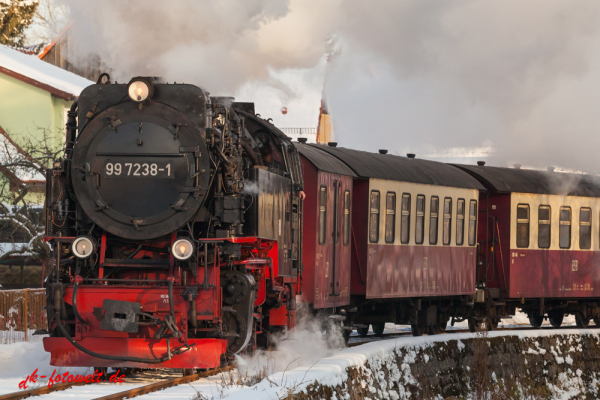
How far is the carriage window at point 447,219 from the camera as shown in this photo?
1680 cm

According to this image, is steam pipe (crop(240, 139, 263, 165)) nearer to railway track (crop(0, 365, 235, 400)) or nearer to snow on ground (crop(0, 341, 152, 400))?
railway track (crop(0, 365, 235, 400))

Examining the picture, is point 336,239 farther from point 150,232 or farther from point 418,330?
point 150,232

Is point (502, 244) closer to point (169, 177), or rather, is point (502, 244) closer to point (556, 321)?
point (556, 321)

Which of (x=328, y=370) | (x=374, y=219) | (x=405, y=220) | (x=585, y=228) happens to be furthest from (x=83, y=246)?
(x=585, y=228)

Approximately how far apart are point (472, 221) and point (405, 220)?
2606 mm

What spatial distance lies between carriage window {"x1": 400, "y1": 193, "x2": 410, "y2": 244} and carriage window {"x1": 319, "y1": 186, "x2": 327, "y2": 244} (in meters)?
2.66

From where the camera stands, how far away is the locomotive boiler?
875 centimetres

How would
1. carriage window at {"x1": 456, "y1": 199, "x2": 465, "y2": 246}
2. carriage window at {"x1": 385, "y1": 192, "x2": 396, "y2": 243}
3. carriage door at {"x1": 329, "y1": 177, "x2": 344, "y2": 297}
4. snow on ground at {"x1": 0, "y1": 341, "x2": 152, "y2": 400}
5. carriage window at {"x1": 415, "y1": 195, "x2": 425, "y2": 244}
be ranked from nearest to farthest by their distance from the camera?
snow on ground at {"x1": 0, "y1": 341, "x2": 152, "y2": 400} < carriage door at {"x1": 329, "y1": 177, "x2": 344, "y2": 297} < carriage window at {"x1": 385, "y1": 192, "x2": 396, "y2": 243} < carriage window at {"x1": 415, "y1": 195, "x2": 425, "y2": 244} < carriage window at {"x1": 456, "y1": 199, "x2": 465, "y2": 246}

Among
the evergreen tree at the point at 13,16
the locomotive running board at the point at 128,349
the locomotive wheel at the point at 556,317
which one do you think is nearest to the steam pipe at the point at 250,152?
the locomotive running board at the point at 128,349

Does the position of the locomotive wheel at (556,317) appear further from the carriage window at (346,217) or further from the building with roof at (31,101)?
the building with roof at (31,101)

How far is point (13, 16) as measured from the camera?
117 ft

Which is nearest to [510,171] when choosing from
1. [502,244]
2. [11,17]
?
[502,244]

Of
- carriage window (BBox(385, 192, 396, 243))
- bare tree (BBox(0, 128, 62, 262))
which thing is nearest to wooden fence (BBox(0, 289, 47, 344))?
bare tree (BBox(0, 128, 62, 262))

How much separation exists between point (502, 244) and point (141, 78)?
11142 mm
